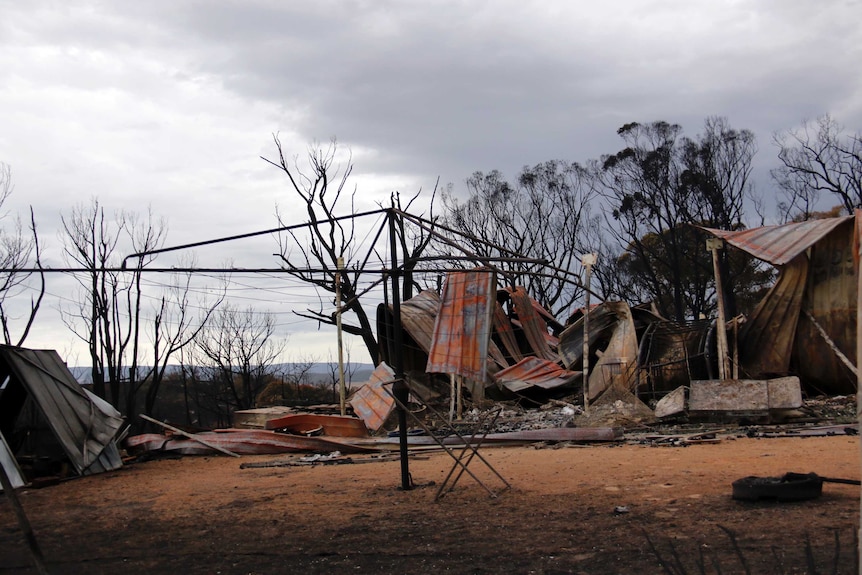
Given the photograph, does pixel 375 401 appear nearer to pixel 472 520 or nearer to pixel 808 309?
pixel 808 309

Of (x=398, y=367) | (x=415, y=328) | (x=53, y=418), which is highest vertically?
(x=415, y=328)

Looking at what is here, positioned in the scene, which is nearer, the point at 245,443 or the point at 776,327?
the point at 245,443

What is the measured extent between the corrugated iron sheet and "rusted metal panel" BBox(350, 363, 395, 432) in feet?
24.1

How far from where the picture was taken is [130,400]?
21297mm

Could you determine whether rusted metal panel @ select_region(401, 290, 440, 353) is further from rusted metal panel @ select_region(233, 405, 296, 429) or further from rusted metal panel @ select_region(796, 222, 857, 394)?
rusted metal panel @ select_region(796, 222, 857, 394)

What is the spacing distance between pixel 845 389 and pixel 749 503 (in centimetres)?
977

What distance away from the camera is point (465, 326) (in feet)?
28.7

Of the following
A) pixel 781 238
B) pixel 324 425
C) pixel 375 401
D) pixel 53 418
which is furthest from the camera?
pixel 375 401

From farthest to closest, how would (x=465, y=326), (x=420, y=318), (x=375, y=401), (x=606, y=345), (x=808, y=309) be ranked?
(x=420, y=318)
(x=606, y=345)
(x=375, y=401)
(x=808, y=309)
(x=465, y=326)

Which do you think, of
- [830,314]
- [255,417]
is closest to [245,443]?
[255,417]

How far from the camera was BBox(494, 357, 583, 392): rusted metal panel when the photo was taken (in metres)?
18.5

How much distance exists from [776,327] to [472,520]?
35.4 feet

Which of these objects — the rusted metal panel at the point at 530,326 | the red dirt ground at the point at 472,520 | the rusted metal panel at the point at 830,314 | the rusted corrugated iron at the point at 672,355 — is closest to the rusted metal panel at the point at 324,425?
the red dirt ground at the point at 472,520

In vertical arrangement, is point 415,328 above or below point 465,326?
above
